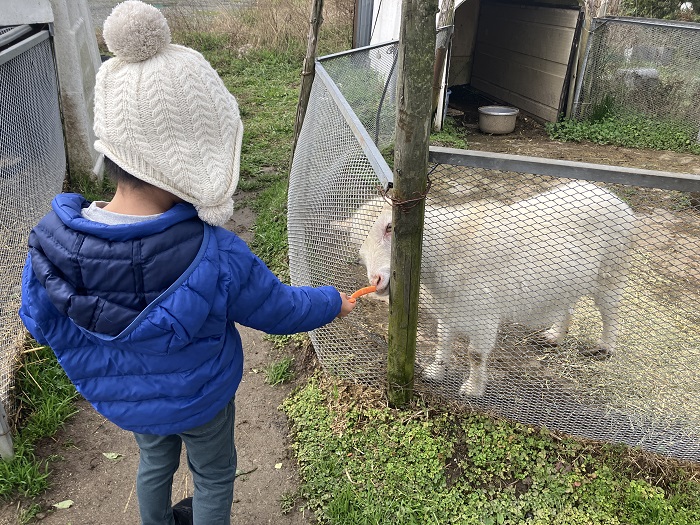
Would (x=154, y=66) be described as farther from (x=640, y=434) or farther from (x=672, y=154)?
(x=672, y=154)

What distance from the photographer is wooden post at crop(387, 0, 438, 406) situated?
2.14 meters

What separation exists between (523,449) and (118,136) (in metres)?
2.56

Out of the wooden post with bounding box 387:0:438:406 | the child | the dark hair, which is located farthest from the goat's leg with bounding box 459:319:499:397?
the dark hair

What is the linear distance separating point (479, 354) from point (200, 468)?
71.5 inches

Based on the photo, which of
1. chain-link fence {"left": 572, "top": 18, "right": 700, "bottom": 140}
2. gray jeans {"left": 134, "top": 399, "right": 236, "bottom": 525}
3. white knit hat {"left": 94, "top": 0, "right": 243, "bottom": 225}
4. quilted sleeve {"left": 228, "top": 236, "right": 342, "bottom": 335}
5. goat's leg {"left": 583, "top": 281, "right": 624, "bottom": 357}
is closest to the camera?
white knit hat {"left": 94, "top": 0, "right": 243, "bottom": 225}

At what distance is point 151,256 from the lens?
5.17 feet

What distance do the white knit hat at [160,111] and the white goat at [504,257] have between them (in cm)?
140

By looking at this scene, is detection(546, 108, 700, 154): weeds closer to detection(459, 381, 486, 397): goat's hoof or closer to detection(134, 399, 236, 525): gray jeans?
detection(459, 381, 486, 397): goat's hoof

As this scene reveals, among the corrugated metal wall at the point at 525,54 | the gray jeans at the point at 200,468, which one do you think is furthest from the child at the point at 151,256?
the corrugated metal wall at the point at 525,54

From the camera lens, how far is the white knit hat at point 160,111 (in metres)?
1.50

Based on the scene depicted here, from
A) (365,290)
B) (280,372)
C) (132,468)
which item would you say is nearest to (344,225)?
(365,290)

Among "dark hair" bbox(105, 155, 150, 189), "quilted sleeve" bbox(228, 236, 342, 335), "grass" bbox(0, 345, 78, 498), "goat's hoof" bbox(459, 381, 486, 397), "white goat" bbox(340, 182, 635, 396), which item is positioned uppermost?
"dark hair" bbox(105, 155, 150, 189)

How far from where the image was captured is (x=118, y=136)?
5.03 feet

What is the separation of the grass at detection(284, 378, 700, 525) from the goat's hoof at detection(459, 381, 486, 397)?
0.14 metres
